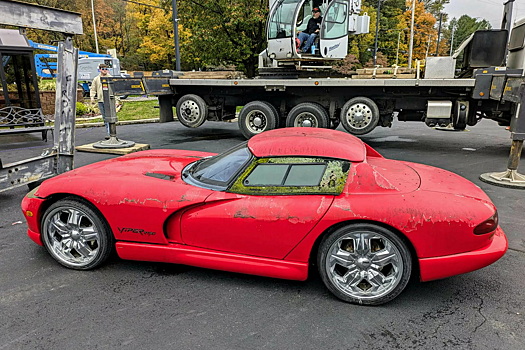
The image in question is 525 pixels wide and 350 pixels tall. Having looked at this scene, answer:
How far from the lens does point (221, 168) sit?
3.23m

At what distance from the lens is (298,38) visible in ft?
30.5

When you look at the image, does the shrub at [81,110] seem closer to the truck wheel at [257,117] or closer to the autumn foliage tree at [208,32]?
the autumn foliage tree at [208,32]

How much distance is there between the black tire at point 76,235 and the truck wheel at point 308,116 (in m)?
6.60

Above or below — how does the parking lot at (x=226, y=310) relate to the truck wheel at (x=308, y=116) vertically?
below

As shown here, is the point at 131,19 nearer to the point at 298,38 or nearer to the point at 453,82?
the point at 298,38

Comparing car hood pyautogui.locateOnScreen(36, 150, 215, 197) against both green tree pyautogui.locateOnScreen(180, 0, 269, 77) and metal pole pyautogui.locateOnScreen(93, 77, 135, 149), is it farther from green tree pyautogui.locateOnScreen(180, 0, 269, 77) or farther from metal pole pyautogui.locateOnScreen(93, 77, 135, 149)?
green tree pyautogui.locateOnScreen(180, 0, 269, 77)

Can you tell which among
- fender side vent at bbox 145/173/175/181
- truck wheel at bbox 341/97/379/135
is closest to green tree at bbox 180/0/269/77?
truck wheel at bbox 341/97/379/135

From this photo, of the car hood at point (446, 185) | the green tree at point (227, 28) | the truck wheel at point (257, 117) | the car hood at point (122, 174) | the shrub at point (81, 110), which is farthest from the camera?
the green tree at point (227, 28)

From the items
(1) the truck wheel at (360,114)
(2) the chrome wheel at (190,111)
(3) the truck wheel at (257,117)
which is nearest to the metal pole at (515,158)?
(1) the truck wheel at (360,114)

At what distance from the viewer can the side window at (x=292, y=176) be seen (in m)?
2.86

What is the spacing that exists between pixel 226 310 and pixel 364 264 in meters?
1.08

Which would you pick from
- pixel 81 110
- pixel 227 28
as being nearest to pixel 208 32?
pixel 227 28

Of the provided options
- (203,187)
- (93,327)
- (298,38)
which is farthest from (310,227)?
(298,38)

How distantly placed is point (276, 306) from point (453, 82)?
7.20 meters
